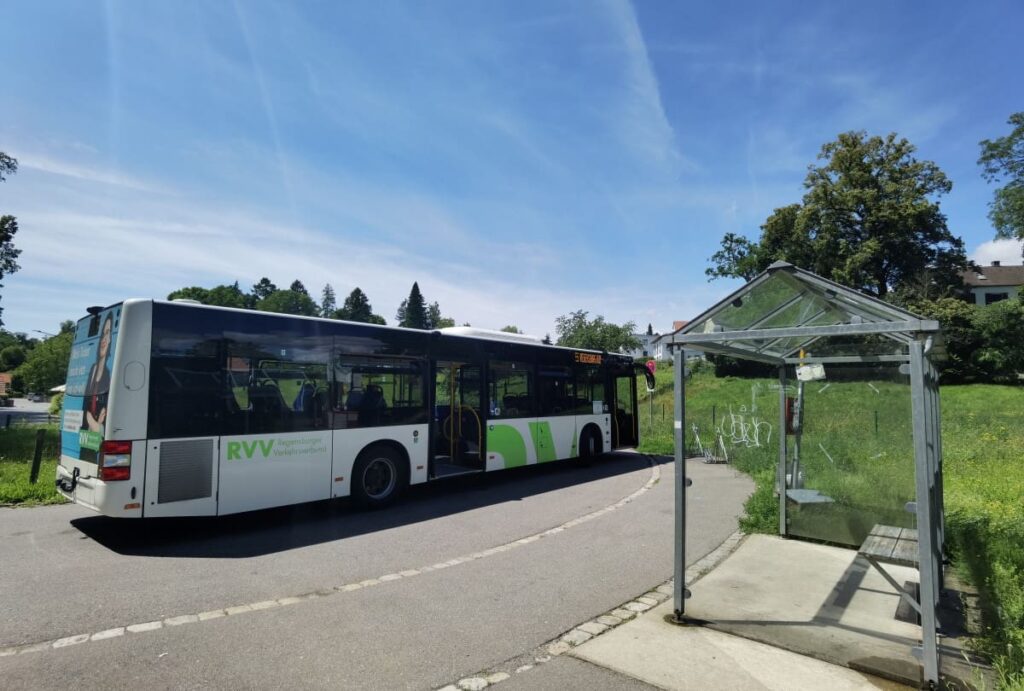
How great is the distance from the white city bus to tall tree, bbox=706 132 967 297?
37556mm

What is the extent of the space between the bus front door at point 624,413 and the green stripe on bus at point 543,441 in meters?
2.82

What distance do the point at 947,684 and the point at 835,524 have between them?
11.9 feet

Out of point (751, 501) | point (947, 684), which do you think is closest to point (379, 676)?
point (947, 684)

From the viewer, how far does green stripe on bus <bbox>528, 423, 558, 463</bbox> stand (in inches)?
502

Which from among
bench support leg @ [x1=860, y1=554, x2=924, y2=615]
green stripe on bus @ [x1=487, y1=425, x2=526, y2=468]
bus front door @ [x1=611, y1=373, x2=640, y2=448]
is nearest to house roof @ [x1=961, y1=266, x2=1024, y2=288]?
bus front door @ [x1=611, y1=373, x2=640, y2=448]

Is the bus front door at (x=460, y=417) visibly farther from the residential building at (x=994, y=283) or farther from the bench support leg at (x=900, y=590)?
the residential building at (x=994, y=283)

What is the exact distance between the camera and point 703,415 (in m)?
25.7

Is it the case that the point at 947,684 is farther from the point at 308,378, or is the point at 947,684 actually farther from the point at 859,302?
the point at 308,378

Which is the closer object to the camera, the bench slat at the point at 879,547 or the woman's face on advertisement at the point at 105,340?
the bench slat at the point at 879,547

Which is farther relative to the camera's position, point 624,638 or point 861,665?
point 624,638

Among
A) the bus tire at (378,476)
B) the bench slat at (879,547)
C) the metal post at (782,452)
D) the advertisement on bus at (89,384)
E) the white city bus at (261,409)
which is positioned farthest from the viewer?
the bus tire at (378,476)

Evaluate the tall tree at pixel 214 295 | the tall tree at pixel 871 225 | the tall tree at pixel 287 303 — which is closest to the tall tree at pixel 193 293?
the tall tree at pixel 214 295

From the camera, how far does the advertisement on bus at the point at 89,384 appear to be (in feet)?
23.2

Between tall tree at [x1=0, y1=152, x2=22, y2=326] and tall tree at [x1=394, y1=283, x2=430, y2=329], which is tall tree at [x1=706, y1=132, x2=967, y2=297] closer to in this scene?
tall tree at [x1=0, y1=152, x2=22, y2=326]
